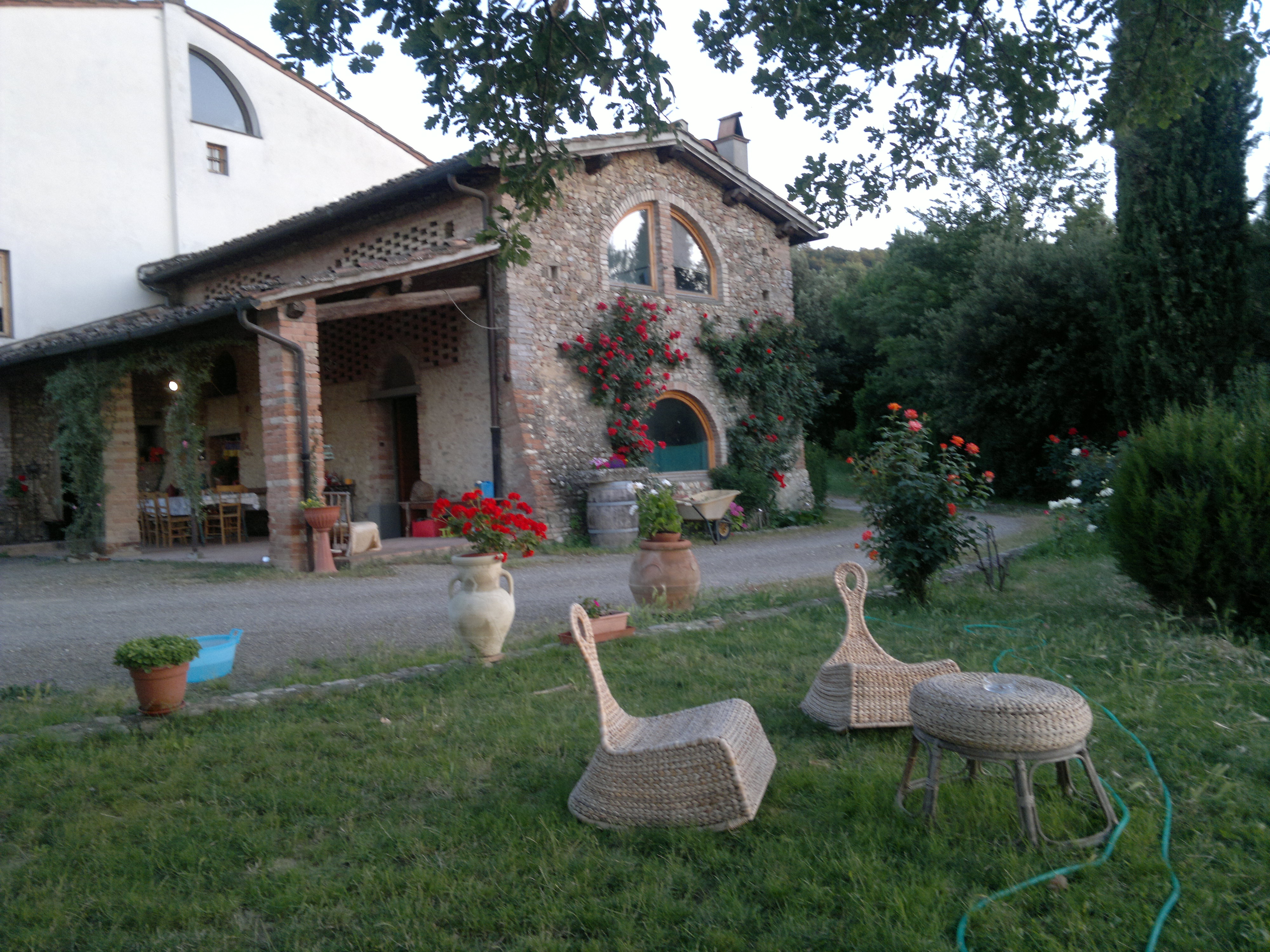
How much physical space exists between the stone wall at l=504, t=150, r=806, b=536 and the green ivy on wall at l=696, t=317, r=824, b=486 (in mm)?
169

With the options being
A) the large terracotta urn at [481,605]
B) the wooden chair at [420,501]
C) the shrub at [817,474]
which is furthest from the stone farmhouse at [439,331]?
the large terracotta urn at [481,605]

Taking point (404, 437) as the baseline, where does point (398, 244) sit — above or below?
above

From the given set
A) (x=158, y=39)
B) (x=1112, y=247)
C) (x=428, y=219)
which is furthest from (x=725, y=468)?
(x=158, y=39)

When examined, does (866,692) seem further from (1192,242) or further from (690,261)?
(1192,242)

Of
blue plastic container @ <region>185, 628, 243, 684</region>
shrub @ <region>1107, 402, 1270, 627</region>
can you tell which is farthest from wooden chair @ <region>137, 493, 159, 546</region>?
shrub @ <region>1107, 402, 1270, 627</region>

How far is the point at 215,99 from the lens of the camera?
16234 mm

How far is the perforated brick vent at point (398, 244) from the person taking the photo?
11.2m

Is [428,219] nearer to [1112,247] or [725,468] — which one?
[725,468]

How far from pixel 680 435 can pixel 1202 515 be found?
8689mm

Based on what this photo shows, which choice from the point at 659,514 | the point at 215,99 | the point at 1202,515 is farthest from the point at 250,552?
the point at 1202,515

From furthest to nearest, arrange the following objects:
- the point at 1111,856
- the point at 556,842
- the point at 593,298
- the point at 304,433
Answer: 1. the point at 593,298
2. the point at 304,433
3. the point at 556,842
4. the point at 1111,856

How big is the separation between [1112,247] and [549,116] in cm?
1397

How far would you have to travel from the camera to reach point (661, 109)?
12.8 feet

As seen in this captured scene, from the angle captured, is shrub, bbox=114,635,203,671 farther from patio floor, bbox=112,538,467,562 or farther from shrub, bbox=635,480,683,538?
patio floor, bbox=112,538,467,562
